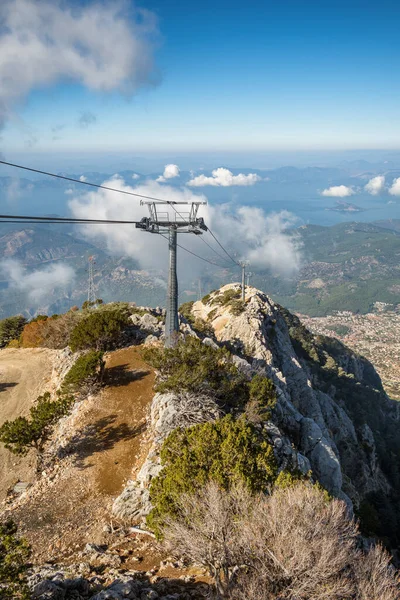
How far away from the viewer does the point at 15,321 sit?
48656mm

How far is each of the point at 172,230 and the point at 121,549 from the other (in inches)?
722

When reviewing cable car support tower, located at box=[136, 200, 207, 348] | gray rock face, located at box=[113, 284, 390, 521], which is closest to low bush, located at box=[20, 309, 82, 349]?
gray rock face, located at box=[113, 284, 390, 521]

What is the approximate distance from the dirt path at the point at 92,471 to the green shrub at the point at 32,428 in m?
1.67

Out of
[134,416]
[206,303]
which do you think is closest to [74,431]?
[134,416]

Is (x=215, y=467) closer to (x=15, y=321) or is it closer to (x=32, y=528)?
(x=32, y=528)

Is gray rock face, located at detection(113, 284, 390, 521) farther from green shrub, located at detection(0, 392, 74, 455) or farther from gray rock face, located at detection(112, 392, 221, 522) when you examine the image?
green shrub, located at detection(0, 392, 74, 455)

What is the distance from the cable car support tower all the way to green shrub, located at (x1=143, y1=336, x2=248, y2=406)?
2.52 meters

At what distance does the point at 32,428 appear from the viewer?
2002 cm

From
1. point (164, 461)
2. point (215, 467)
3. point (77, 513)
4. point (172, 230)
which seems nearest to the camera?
point (215, 467)

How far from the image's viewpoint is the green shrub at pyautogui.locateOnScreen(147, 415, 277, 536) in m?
12.6

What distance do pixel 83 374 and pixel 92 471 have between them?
6.01 metres

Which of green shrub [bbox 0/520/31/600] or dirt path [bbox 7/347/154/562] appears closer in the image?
green shrub [bbox 0/520/31/600]

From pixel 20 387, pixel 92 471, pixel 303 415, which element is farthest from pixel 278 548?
pixel 303 415

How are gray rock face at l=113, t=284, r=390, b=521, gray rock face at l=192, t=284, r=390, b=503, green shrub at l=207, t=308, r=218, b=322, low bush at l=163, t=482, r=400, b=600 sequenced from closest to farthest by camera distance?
low bush at l=163, t=482, r=400, b=600 < gray rock face at l=113, t=284, r=390, b=521 < gray rock face at l=192, t=284, r=390, b=503 < green shrub at l=207, t=308, r=218, b=322
